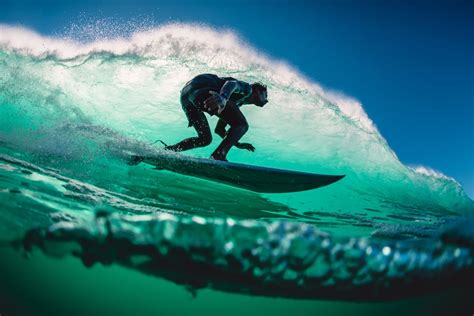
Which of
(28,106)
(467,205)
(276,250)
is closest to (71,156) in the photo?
(28,106)

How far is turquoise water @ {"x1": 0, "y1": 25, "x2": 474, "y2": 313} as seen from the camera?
663 cm

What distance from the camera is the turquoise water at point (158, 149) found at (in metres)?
6.63

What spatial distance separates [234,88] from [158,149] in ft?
7.18

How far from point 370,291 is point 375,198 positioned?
9.02 feet

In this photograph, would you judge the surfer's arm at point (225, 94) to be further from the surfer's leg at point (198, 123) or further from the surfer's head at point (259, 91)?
the surfer's leg at point (198, 123)

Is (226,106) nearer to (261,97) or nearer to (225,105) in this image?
(225,105)

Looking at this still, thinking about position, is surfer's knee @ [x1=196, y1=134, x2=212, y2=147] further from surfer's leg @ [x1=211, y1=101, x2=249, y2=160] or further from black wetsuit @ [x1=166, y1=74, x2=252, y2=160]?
surfer's leg @ [x1=211, y1=101, x2=249, y2=160]

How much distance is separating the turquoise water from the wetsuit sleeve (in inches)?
86.1

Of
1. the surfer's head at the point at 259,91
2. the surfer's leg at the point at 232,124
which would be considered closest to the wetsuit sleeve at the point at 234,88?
the surfer's head at the point at 259,91

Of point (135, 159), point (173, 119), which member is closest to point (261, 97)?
point (135, 159)

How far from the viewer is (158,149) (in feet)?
18.4

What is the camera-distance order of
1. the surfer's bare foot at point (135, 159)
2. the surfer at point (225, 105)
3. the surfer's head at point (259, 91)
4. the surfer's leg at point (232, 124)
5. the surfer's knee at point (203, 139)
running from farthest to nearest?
the surfer's bare foot at point (135, 159) → the surfer's knee at point (203, 139) → the surfer's head at point (259, 91) → the surfer's leg at point (232, 124) → the surfer at point (225, 105)

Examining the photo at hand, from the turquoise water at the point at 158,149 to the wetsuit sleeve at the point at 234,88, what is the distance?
7.17 ft

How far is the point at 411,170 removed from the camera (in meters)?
9.66
